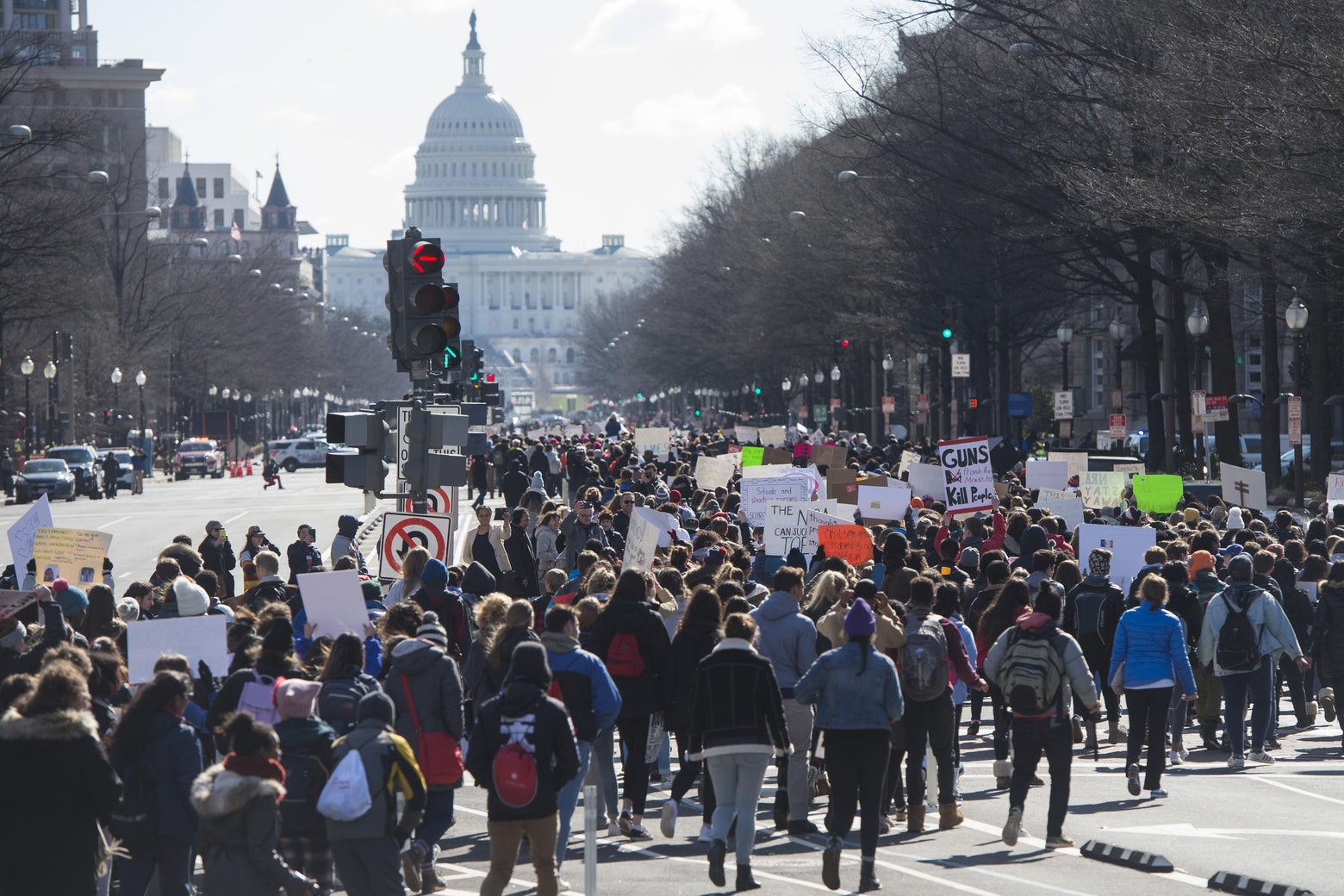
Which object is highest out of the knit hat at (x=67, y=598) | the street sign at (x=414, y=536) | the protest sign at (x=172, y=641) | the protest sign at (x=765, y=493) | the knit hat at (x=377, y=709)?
the protest sign at (x=765, y=493)

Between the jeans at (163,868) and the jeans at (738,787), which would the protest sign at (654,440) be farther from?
the jeans at (163,868)

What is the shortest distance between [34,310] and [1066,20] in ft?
116

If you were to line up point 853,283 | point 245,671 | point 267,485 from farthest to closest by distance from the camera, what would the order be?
point 267,485 < point 853,283 < point 245,671

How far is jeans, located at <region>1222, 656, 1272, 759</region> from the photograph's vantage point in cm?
1534

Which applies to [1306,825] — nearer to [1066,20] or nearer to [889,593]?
[889,593]

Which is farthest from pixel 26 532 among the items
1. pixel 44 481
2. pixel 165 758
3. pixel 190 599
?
pixel 44 481

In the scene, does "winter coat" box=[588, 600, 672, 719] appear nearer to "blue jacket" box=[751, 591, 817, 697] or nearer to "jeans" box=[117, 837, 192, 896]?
"blue jacket" box=[751, 591, 817, 697]

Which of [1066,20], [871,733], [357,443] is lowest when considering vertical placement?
[871,733]

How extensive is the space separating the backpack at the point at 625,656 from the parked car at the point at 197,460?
64.8m

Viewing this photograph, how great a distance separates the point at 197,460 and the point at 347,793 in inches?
2745

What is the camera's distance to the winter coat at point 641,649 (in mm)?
12578

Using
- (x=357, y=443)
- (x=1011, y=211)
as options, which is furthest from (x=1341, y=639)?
(x=1011, y=211)

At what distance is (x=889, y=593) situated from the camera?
582 inches

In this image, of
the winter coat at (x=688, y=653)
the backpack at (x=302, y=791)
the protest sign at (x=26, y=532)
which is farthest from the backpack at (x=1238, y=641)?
the protest sign at (x=26, y=532)
